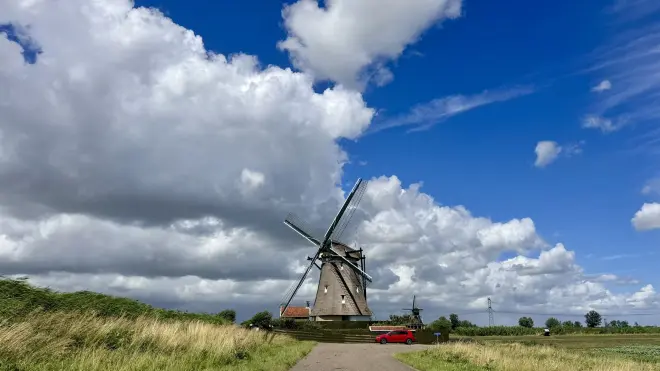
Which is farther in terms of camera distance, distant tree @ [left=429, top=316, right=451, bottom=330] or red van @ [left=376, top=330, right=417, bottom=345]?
distant tree @ [left=429, top=316, right=451, bottom=330]

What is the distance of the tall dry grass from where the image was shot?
41.5ft

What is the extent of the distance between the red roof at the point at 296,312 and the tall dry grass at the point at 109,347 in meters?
57.3

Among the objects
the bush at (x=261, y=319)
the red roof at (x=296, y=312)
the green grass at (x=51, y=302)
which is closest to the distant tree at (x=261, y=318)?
the bush at (x=261, y=319)

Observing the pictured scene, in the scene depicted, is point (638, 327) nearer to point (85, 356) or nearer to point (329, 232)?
point (329, 232)

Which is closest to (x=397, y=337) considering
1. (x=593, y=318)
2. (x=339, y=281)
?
(x=339, y=281)

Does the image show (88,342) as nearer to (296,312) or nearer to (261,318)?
(261,318)

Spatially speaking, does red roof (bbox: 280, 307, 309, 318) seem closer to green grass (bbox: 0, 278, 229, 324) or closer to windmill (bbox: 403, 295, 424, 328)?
windmill (bbox: 403, 295, 424, 328)

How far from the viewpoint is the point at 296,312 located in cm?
7969

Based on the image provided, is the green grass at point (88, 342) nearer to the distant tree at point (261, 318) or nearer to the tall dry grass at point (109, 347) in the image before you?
the tall dry grass at point (109, 347)

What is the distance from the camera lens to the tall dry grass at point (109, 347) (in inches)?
498

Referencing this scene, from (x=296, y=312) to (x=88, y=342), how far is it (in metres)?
65.3

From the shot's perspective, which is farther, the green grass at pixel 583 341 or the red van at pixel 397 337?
the red van at pixel 397 337

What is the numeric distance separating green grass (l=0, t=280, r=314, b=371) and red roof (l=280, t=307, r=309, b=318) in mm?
55785

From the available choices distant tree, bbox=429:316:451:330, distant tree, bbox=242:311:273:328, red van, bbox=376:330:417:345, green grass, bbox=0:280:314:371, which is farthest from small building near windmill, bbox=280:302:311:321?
green grass, bbox=0:280:314:371
